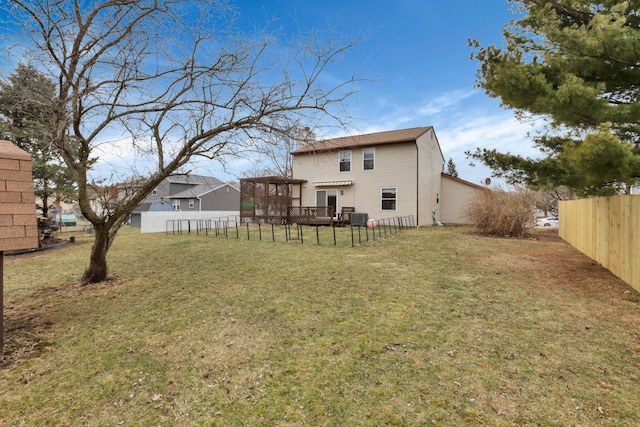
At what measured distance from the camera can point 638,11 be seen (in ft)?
17.8

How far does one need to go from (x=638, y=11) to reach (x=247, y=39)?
277 inches

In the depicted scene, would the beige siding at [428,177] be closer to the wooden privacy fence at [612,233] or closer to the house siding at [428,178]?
the house siding at [428,178]

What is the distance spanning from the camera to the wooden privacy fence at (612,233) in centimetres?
518

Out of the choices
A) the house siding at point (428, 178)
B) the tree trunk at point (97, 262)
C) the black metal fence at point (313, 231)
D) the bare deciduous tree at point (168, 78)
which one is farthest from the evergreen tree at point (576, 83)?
the house siding at point (428, 178)

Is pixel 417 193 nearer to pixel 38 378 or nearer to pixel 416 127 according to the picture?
pixel 416 127

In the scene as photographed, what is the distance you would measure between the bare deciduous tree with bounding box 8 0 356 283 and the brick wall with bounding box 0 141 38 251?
1907 mm

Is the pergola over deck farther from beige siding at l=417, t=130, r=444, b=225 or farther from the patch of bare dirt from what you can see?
the patch of bare dirt

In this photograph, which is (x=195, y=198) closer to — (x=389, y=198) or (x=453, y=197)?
(x=389, y=198)

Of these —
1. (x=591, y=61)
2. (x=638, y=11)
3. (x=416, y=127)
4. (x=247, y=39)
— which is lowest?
(x=591, y=61)

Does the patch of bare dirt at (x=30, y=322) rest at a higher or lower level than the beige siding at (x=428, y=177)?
lower

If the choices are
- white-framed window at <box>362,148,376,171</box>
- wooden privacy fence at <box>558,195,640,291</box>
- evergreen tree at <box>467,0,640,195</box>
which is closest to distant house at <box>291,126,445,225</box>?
white-framed window at <box>362,148,376,171</box>

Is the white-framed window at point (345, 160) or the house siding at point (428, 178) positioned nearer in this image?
the house siding at point (428, 178)

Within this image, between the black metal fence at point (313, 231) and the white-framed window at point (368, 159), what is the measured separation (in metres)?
3.38

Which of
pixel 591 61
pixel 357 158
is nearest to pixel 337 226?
pixel 357 158
